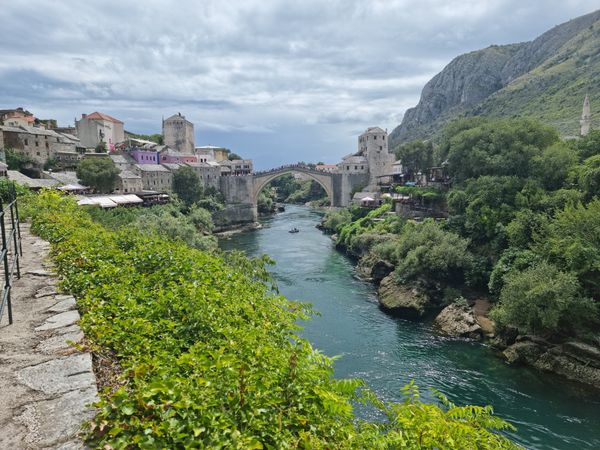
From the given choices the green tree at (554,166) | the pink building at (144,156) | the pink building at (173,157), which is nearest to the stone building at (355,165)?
the pink building at (173,157)

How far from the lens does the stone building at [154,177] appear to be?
165 ft

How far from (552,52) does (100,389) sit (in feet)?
470

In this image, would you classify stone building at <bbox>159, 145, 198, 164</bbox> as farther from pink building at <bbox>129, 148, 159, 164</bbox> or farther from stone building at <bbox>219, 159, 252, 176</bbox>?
stone building at <bbox>219, 159, 252, 176</bbox>

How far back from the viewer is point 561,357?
16.6 m

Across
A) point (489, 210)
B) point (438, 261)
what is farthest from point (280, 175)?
point (438, 261)

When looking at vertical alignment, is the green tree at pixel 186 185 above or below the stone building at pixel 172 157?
below

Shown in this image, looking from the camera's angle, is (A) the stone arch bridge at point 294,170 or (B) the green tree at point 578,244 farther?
(A) the stone arch bridge at point 294,170

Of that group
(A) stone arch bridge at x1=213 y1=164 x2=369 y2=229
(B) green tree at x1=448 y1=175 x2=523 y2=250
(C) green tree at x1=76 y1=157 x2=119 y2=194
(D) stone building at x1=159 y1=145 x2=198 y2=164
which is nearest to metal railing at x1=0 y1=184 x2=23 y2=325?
(B) green tree at x1=448 y1=175 x2=523 y2=250

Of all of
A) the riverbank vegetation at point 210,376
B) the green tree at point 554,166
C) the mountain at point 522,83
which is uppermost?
the mountain at point 522,83

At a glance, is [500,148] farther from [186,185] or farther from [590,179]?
[186,185]

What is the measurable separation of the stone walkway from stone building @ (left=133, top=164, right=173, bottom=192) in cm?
4770

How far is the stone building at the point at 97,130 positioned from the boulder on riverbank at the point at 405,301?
→ 51798mm

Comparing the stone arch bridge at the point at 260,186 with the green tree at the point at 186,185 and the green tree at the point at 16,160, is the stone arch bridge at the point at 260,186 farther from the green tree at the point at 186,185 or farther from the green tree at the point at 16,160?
the green tree at the point at 16,160

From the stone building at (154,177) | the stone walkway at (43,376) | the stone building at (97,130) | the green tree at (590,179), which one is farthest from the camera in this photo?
the stone building at (97,130)
